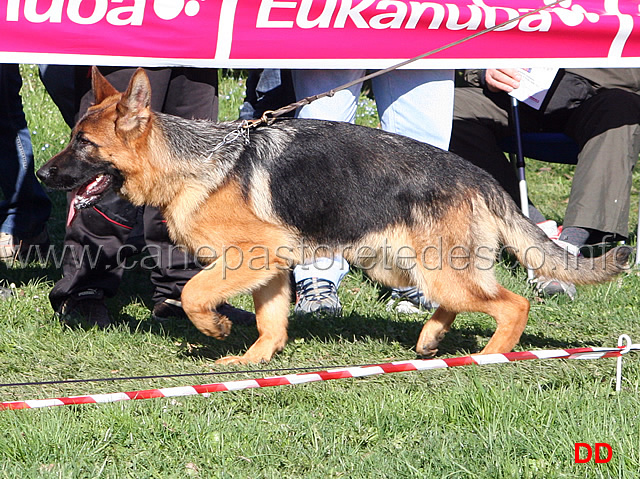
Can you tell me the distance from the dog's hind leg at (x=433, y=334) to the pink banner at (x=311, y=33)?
1624mm

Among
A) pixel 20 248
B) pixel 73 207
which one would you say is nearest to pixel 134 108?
pixel 73 207

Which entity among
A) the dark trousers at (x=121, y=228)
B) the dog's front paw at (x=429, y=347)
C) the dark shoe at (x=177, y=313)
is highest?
the dark trousers at (x=121, y=228)

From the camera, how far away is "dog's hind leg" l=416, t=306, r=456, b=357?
407cm

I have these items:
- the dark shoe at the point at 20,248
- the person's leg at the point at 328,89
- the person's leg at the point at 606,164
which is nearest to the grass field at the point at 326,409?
the person's leg at the point at 606,164

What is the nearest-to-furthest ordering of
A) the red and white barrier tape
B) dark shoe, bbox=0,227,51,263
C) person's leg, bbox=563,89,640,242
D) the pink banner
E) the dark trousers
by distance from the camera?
the red and white barrier tape < the pink banner < the dark trousers < person's leg, bbox=563,89,640,242 < dark shoe, bbox=0,227,51,263

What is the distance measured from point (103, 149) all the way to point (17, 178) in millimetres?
2538

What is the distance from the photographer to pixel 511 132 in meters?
6.12

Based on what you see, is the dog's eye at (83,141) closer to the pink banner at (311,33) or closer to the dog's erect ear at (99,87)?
the dog's erect ear at (99,87)

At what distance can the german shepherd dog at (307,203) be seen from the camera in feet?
12.3

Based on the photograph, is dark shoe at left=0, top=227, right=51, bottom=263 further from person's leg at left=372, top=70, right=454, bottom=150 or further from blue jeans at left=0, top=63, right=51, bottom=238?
person's leg at left=372, top=70, right=454, bottom=150

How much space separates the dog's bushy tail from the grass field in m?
0.45

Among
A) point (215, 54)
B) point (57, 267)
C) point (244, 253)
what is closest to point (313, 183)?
point (244, 253)

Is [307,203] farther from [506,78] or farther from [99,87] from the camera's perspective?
[506,78]

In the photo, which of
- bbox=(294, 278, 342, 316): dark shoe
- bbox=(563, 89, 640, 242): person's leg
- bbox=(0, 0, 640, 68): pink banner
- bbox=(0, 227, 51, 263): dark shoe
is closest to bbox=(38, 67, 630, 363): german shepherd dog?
bbox=(0, 0, 640, 68): pink banner
